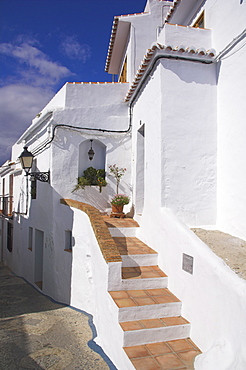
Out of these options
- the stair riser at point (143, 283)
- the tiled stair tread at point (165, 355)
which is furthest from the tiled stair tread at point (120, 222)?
the tiled stair tread at point (165, 355)

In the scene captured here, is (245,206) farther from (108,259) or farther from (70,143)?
(70,143)

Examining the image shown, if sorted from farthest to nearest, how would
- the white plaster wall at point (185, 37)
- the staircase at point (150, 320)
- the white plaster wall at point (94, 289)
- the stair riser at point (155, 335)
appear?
the white plaster wall at point (185, 37) < the white plaster wall at point (94, 289) < the stair riser at point (155, 335) < the staircase at point (150, 320)

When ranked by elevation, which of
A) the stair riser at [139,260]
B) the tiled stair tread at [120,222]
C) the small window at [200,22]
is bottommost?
the stair riser at [139,260]

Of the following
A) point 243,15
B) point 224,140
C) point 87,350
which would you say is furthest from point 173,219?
point 243,15

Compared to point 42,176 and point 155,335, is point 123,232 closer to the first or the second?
point 155,335

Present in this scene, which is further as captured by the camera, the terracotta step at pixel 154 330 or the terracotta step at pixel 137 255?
the terracotta step at pixel 137 255

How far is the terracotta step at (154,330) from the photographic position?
169 inches

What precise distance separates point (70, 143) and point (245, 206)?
19.7ft

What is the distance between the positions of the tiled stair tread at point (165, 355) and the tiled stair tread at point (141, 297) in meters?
0.64

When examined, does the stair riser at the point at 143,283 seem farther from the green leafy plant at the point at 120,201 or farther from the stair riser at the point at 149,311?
the green leafy plant at the point at 120,201

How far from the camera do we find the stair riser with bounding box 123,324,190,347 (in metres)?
4.28

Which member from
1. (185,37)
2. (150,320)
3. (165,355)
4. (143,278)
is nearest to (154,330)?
(150,320)

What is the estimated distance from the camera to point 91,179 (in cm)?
986

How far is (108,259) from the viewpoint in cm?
509
